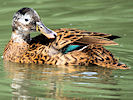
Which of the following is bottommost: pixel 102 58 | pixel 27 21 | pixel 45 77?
pixel 45 77

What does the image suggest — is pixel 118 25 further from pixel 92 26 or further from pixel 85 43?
pixel 85 43

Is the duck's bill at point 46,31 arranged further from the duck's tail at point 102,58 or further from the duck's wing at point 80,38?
the duck's tail at point 102,58

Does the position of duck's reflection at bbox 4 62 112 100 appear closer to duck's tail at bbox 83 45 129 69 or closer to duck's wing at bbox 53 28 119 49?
duck's tail at bbox 83 45 129 69

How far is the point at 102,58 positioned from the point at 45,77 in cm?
140

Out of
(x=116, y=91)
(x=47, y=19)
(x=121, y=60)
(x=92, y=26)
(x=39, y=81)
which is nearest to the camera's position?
(x=116, y=91)

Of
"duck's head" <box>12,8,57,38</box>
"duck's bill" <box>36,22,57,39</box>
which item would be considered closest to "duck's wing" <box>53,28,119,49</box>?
"duck's bill" <box>36,22,57,39</box>

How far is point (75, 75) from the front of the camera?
8.23m

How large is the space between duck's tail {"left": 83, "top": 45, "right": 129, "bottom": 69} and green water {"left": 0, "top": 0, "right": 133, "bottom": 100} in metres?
0.16

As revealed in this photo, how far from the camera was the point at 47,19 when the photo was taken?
1388cm

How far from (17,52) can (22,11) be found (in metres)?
0.88

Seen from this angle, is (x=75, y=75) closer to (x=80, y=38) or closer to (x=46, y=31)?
(x=80, y=38)

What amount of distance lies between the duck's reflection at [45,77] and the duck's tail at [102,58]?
0.13 m

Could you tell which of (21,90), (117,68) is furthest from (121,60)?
(21,90)

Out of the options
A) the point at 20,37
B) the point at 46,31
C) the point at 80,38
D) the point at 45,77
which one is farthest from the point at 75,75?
the point at 20,37
